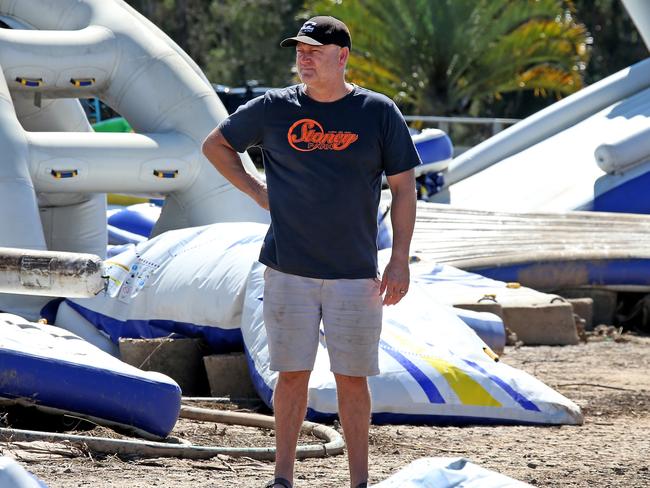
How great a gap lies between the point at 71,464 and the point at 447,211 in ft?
24.1

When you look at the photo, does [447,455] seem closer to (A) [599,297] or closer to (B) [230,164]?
(B) [230,164]

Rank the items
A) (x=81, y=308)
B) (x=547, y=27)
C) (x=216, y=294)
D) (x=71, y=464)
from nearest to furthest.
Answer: (x=71, y=464)
(x=216, y=294)
(x=81, y=308)
(x=547, y=27)

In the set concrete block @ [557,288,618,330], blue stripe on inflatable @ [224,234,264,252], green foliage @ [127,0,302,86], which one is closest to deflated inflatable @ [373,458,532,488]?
blue stripe on inflatable @ [224,234,264,252]

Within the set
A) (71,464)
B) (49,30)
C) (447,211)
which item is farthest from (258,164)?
(71,464)

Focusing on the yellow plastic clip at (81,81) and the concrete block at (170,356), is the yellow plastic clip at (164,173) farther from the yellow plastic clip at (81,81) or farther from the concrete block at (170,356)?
the concrete block at (170,356)

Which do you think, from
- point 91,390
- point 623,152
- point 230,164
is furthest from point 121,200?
point 230,164

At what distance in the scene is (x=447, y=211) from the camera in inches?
471

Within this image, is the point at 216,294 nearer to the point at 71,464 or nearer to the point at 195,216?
the point at 71,464

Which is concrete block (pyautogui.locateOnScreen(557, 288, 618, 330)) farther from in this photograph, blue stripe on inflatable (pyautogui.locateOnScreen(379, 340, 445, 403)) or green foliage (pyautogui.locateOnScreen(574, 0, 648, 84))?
green foliage (pyautogui.locateOnScreen(574, 0, 648, 84))

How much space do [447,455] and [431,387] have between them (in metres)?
0.75

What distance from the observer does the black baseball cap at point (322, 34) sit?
4398 millimetres

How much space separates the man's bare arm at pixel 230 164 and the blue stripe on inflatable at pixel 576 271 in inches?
253

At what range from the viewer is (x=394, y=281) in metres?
4.45

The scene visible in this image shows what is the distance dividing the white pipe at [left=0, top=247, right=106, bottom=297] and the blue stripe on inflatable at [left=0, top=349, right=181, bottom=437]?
0.47 meters
